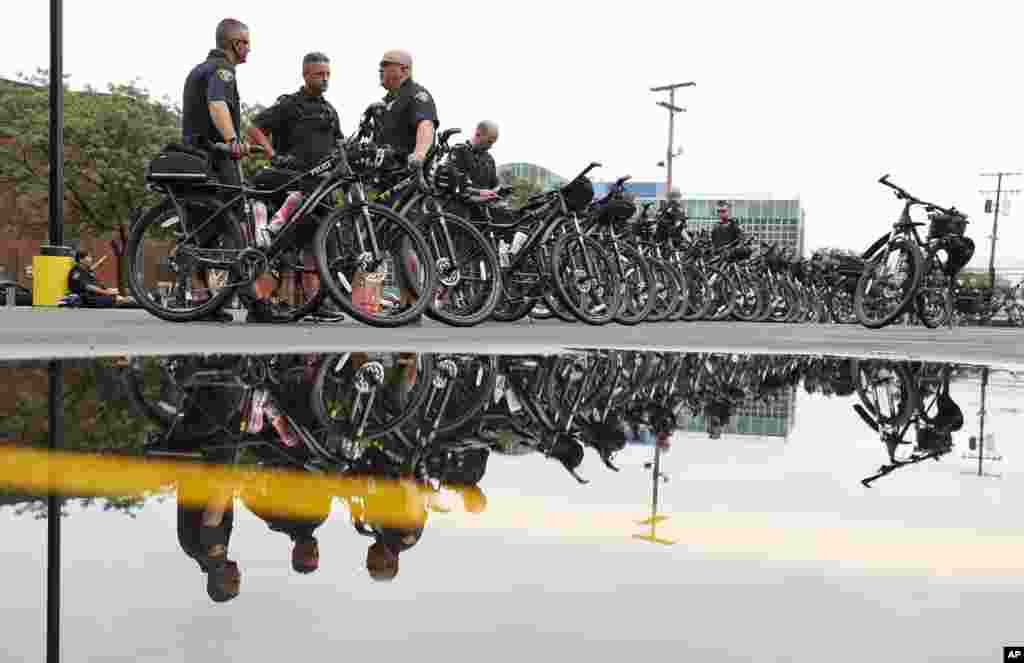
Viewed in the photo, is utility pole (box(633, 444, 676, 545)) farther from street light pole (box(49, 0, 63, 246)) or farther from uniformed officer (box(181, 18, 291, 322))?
street light pole (box(49, 0, 63, 246))

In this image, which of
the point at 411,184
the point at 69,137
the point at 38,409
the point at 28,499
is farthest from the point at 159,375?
the point at 69,137

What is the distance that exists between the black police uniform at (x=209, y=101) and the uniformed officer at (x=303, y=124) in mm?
435

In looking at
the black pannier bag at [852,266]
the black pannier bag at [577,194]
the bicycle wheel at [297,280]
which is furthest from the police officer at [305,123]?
the black pannier bag at [852,266]

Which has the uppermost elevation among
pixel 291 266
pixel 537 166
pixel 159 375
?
pixel 537 166

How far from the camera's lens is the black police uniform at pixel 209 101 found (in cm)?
618

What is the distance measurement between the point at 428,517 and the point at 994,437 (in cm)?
182

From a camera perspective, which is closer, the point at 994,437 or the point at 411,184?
the point at 994,437

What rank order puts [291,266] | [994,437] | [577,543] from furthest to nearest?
[291,266], [994,437], [577,543]

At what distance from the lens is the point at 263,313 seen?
6367mm

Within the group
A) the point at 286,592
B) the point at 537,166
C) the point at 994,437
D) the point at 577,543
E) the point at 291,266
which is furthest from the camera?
the point at 537,166

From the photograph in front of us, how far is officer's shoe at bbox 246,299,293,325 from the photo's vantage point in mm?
6312

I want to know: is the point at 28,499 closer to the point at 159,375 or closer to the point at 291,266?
the point at 159,375

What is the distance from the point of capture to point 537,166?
98.7 meters

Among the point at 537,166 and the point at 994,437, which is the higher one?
the point at 537,166
